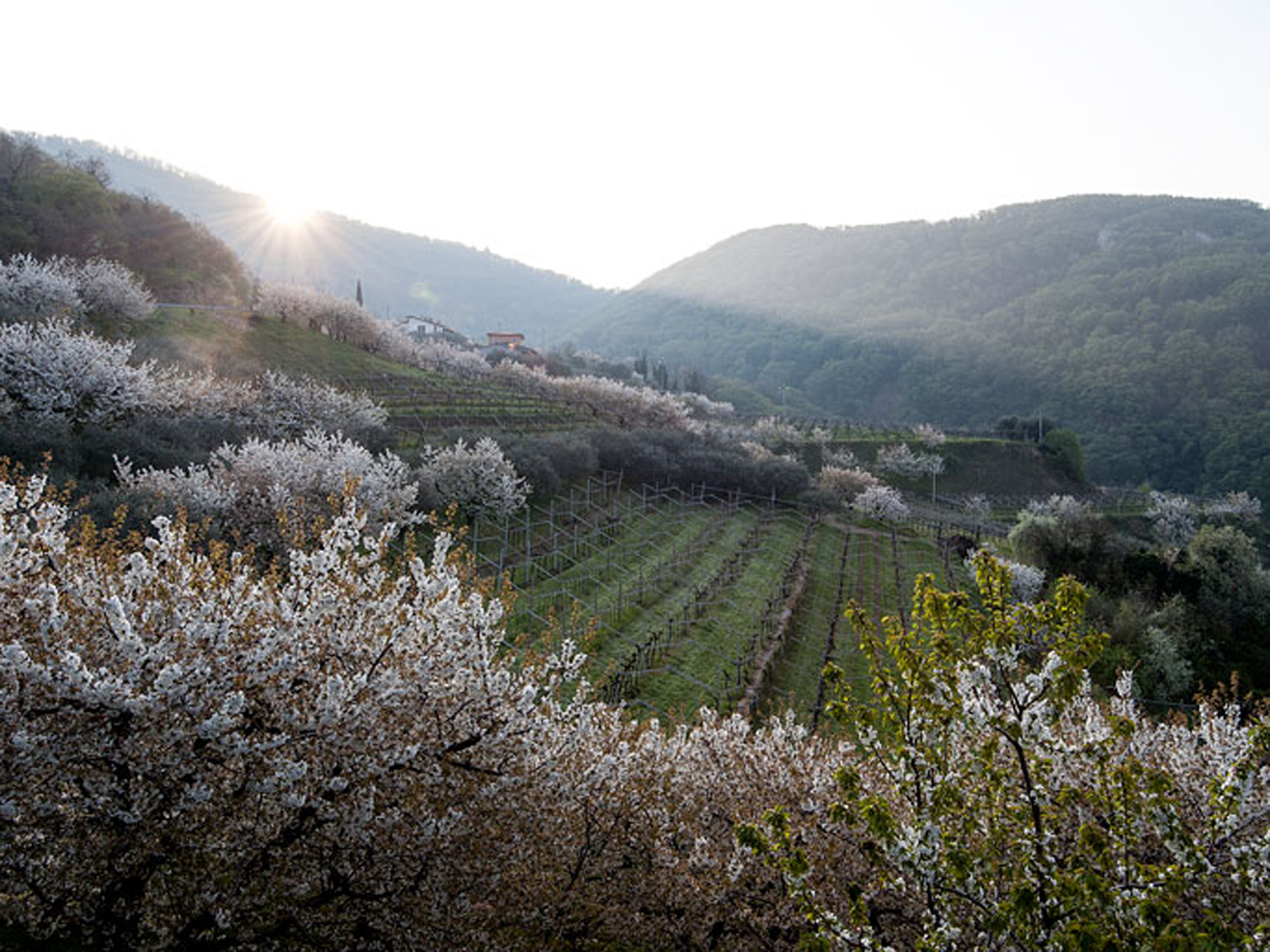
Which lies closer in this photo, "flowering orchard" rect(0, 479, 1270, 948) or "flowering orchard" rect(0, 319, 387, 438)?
"flowering orchard" rect(0, 479, 1270, 948)

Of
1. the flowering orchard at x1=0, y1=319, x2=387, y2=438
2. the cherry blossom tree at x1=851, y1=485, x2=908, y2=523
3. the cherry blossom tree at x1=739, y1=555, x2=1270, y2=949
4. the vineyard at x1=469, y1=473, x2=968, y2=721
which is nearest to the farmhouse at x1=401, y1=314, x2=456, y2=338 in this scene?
the cherry blossom tree at x1=851, y1=485, x2=908, y2=523

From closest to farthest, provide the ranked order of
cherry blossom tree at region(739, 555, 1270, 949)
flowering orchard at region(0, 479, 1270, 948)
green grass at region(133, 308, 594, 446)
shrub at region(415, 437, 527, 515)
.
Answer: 1. cherry blossom tree at region(739, 555, 1270, 949)
2. flowering orchard at region(0, 479, 1270, 948)
3. shrub at region(415, 437, 527, 515)
4. green grass at region(133, 308, 594, 446)

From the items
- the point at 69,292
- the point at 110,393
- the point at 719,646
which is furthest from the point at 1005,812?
the point at 69,292

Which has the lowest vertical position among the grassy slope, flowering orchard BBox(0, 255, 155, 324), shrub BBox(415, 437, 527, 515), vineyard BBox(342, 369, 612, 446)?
shrub BBox(415, 437, 527, 515)

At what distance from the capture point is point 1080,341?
422ft

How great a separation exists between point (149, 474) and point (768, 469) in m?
38.8

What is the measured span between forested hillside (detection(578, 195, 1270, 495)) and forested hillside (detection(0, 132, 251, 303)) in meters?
106

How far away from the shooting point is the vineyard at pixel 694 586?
2234 centimetres

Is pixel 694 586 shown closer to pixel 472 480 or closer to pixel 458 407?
pixel 472 480

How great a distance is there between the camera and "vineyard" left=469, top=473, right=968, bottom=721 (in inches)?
880

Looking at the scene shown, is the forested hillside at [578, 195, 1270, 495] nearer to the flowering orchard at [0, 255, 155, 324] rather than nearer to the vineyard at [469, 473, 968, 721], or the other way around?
the vineyard at [469, 473, 968, 721]

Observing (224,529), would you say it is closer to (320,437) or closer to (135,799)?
(320,437)

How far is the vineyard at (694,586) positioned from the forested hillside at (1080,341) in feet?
236

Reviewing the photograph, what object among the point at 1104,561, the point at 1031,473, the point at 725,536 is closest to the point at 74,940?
the point at 725,536
